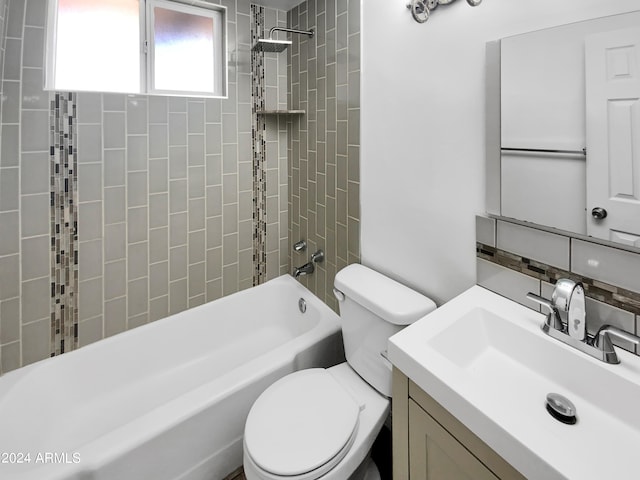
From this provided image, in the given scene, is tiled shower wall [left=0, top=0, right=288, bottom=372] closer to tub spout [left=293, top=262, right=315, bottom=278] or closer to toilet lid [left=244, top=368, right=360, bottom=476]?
tub spout [left=293, top=262, right=315, bottom=278]

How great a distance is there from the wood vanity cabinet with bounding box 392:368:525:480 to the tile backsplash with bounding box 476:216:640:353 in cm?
52

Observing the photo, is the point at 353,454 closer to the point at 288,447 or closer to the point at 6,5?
the point at 288,447

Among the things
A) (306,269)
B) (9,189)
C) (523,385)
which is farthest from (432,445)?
(9,189)

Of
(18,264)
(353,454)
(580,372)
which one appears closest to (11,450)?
(18,264)

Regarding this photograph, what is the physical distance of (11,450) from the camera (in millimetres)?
1382

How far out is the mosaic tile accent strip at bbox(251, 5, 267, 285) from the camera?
2160 millimetres

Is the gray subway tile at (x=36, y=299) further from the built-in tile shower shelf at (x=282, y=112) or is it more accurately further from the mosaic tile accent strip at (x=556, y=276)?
the mosaic tile accent strip at (x=556, y=276)

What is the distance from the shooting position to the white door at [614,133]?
33.1 inches

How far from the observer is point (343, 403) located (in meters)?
1.31

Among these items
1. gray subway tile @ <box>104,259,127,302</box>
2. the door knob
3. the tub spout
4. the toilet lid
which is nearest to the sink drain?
the door knob

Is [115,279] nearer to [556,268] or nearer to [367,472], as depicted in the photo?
[367,472]

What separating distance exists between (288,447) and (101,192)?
5.17ft

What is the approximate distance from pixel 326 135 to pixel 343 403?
1.40 meters

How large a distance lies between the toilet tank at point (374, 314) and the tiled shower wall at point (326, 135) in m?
0.34
